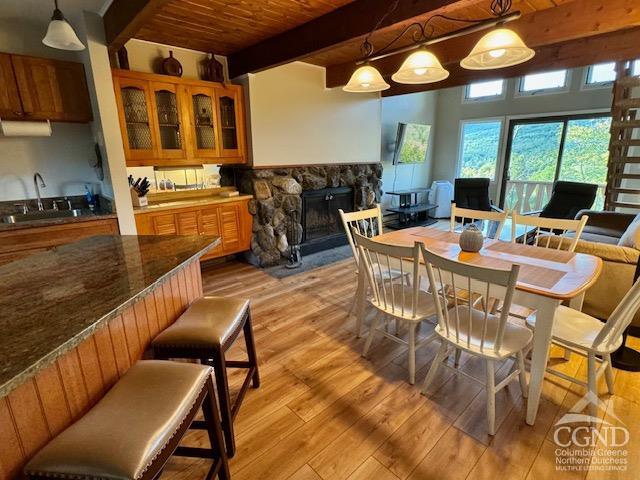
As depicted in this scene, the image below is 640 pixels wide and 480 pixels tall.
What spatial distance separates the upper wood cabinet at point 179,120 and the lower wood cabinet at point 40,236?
781mm

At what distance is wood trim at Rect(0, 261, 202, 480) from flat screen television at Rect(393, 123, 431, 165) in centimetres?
562

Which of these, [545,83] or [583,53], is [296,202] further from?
[545,83]

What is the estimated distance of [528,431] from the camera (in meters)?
1.70

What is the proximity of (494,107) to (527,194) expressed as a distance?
73.6 inches

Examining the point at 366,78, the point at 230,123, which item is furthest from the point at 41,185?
the point at 366,78

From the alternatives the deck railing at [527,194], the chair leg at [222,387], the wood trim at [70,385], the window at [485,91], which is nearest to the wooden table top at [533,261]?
the chair leg at [222,387]

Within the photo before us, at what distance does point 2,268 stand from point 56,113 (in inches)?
86.8

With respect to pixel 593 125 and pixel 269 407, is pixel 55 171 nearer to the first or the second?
pixel 269 407

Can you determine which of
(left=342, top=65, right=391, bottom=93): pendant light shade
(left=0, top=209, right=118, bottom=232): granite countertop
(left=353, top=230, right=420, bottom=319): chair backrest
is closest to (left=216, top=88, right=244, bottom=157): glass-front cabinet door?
(left=0, top=209, right=118, bottom=232): granite countertop

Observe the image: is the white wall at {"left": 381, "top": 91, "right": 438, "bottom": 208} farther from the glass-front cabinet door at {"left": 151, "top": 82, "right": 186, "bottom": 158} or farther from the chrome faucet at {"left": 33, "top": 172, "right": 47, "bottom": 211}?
the chrome faucet at {"left": 33, "top": 172, "right": 47, "bottom": 211}

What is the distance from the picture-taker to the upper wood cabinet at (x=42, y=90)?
110 inches

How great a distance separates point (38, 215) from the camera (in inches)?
123

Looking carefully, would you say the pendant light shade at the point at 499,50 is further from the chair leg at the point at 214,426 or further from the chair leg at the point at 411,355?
the chair leg at the point at 214,426

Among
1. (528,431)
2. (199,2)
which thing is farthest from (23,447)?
(199,2)
